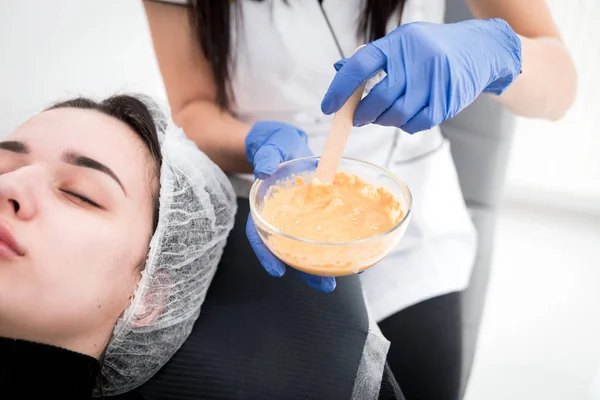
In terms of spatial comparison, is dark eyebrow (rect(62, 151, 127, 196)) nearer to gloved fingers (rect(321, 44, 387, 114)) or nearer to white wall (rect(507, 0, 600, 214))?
gloved fingers (rect(321, 44, 387, 114))

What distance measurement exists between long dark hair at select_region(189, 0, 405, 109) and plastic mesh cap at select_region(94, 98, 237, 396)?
0.28 m

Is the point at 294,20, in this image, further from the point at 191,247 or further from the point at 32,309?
the point at 32,309

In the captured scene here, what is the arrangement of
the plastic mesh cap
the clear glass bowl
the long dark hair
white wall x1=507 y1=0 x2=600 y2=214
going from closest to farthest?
the clear glass bowl
the plastic mesh cap
the long dark hair
white wall x1=507 y1=0 x2=600 y2=214

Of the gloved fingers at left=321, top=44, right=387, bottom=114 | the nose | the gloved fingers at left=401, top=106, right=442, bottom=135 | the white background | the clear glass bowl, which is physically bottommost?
the white background

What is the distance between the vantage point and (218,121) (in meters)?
1.39

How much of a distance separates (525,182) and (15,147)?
2.05 meters

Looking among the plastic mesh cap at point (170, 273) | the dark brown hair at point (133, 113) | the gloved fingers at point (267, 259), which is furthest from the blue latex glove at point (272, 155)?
the dark brown hair at point (133, 113)

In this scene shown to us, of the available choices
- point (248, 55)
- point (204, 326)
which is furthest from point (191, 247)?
point (248, 55)

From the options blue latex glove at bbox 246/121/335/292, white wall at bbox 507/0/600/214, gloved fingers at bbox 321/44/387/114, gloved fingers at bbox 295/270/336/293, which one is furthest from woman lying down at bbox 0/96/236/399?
white wall at bbox 507/0/600/214

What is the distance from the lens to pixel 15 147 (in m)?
0.93

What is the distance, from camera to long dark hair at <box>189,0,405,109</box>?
3.88 ft

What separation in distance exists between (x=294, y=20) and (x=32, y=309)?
86 cm

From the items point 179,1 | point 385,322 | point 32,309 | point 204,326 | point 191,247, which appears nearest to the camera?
point 32,309

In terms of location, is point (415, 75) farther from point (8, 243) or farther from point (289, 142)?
point (8, 243)
